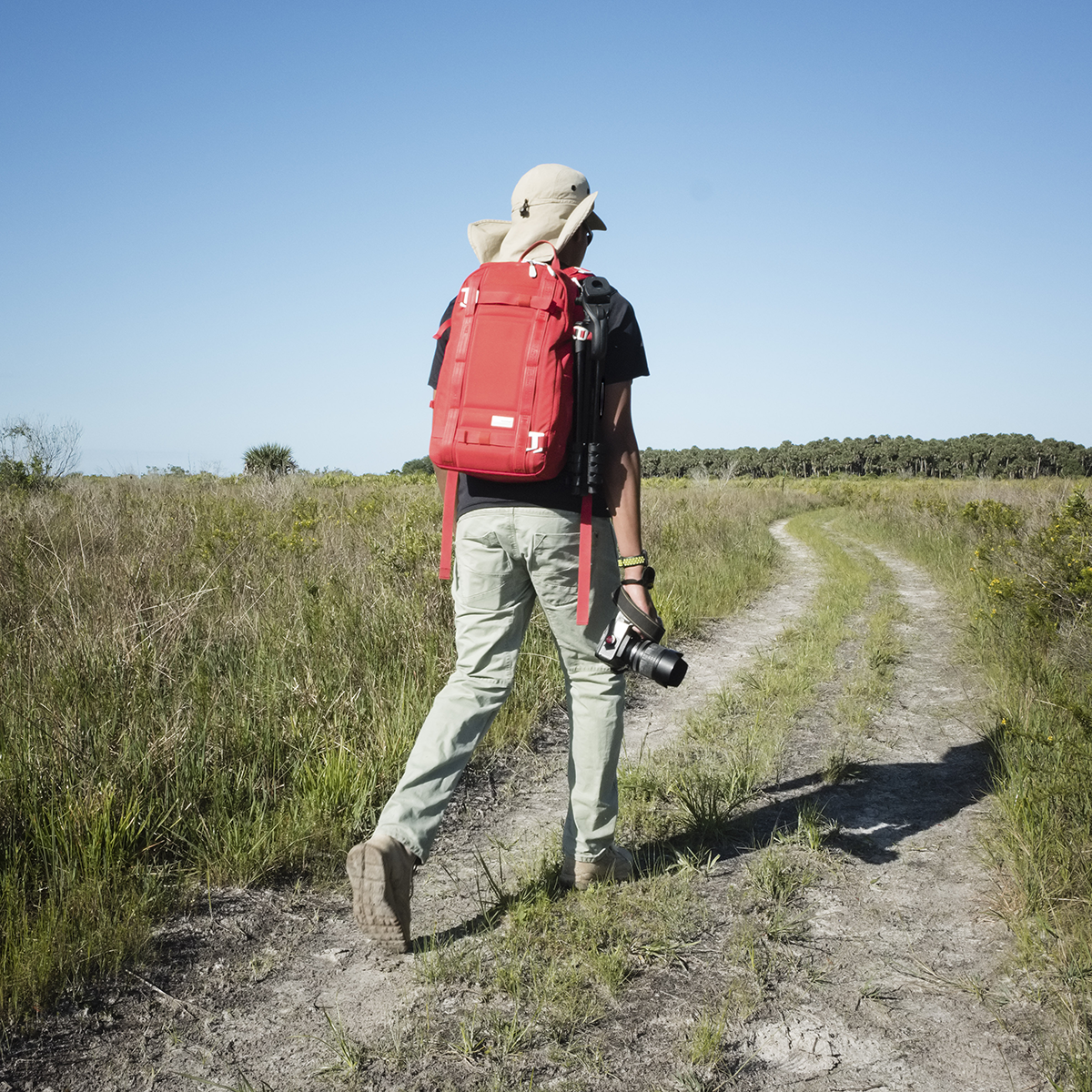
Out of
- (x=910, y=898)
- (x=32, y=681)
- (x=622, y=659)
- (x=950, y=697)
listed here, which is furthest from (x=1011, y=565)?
(x=32, y=681)

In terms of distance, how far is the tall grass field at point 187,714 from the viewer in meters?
2.34

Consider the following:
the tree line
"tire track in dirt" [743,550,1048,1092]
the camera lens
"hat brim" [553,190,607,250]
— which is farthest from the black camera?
the tree line

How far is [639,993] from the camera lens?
2035mm

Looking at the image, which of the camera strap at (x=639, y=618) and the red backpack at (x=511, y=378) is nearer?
the red backpack at (x=511, y=378)

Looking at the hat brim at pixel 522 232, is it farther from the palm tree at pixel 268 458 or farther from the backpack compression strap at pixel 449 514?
the palm tree at pixel 268 458

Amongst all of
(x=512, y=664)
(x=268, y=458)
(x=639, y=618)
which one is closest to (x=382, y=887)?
(x=512, y=664)

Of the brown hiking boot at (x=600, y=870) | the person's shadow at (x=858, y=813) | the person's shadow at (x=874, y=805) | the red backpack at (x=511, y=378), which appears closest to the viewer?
the red backpack at (x=511, y=378)

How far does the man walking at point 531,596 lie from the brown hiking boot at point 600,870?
3cm

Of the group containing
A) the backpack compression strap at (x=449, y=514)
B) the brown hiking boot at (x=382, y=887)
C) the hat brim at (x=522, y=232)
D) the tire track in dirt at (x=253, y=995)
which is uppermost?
the hat brim at (x=522, y=232)

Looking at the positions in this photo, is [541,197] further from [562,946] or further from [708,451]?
[708,451]

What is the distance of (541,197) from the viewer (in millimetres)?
2311

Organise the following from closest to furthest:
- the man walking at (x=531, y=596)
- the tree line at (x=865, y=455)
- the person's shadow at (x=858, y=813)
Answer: the man walking at (x=531, y=596) → the person's shadow at (x=858, y=813) → the tree line at (x=865, y=455)

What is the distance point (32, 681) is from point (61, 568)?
1.59m

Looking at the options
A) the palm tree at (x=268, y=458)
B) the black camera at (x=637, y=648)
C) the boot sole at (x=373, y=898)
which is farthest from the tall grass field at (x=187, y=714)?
the palm tree at (x=268, y=458)
